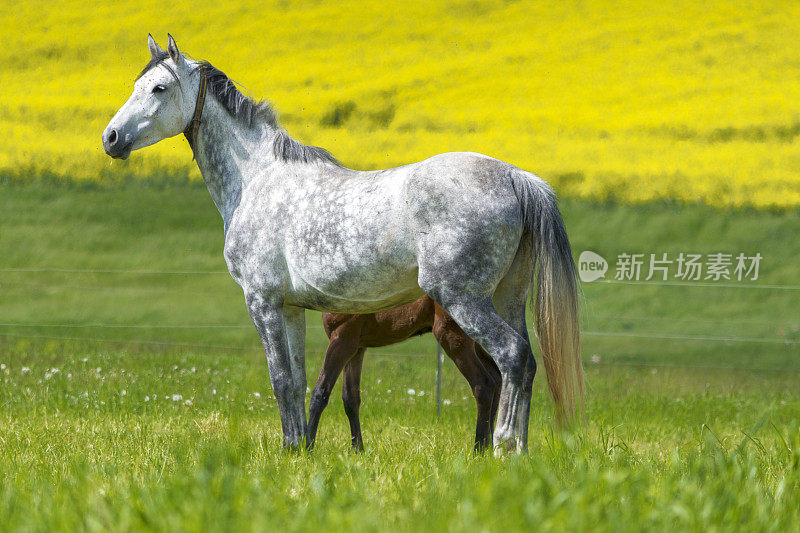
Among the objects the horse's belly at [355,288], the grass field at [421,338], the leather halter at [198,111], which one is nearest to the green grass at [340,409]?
the grass field at [421,338]

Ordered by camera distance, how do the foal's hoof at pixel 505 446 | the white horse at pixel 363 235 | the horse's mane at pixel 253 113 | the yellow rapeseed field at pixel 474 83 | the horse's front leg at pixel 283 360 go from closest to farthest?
1. the foal's hoof at pixel 505 446
2. the white horse at pixel 363 235
3. the horse's front leg at pixel 283 360
4. the horse's mane at pixel 253 113
5. the yellow rapeseed field at pixel 474 83

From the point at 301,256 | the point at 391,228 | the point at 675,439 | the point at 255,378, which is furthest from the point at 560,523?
the point at 255,378

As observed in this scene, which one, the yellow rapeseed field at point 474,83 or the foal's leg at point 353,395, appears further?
the yellow rapeseed field at point 474,83

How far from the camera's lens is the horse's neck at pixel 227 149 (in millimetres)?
4449

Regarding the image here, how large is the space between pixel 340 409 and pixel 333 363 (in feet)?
5.35

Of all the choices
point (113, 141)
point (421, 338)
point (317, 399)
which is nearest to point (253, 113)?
point (113, 141)

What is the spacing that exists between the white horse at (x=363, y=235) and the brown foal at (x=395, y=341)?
14.6 inches

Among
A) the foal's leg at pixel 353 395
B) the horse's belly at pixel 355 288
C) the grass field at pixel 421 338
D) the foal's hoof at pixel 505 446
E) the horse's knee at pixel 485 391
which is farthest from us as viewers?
the foal's leg at pixel 353 395

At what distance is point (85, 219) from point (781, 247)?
1235 cm

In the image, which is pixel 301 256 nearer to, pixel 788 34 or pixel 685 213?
pixel 685 213

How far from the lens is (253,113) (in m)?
4.53

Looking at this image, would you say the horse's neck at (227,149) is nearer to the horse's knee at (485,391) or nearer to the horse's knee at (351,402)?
the horse's knee at (351,402)

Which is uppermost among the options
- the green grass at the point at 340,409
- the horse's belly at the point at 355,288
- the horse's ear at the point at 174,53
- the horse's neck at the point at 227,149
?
the horse's ear at the point at 174,53

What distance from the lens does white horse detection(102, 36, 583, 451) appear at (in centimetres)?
356
